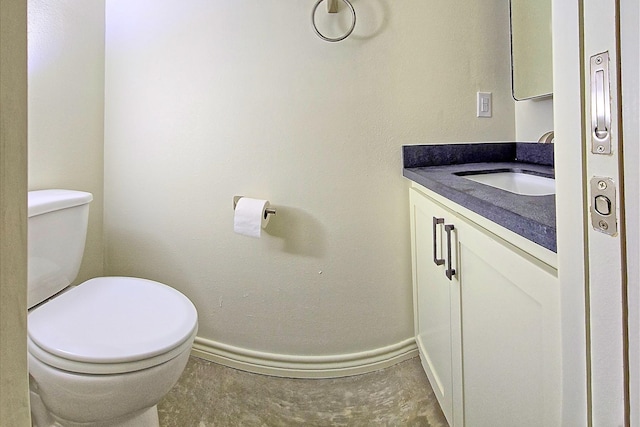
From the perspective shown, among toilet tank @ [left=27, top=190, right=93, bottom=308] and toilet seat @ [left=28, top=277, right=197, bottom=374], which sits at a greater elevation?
toilet tank @ [left=27, top=190, right=93, bottom=308]

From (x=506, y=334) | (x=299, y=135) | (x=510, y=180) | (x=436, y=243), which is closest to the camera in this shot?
(x=506, y=334)

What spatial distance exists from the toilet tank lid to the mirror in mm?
1693

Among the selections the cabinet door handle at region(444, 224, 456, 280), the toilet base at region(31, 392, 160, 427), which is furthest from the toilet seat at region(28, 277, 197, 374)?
the cabinet door handle at region(444, 224, 456, 280)

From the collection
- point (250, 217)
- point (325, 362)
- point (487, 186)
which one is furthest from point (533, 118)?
point (325, 362)

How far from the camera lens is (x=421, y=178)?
1.29m

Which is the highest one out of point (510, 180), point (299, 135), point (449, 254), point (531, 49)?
point (531, 49)

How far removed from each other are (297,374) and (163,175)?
3.35ft

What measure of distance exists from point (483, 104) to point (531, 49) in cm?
25

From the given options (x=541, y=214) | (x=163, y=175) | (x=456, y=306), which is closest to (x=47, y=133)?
(x=163, y=175)

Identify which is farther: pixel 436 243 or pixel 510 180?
pixel 510 180

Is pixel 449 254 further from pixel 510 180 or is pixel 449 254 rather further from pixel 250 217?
pixel 250 217

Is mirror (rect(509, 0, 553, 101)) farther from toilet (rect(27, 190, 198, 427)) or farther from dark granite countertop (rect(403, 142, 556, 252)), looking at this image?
toilet (rect(27, 190, 198, 427))

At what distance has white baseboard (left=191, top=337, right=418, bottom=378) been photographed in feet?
5.17
